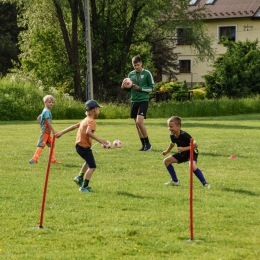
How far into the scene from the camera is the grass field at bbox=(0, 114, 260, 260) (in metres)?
7.89

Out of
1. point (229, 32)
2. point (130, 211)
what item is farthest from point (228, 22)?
point (130, 211)

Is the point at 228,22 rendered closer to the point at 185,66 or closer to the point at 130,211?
the point at 185,66

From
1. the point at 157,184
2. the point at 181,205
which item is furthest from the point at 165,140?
the point at 181,205

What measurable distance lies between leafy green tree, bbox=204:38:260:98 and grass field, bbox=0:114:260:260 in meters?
33.3

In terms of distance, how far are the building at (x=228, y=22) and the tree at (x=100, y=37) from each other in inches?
939

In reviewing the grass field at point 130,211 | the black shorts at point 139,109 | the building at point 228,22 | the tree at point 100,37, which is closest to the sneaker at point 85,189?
the grass field at point 130,211

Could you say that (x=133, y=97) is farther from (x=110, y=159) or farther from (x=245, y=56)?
(x=245, y=56)

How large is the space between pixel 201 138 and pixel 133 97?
3676 mm

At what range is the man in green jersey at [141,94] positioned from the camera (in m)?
17.6

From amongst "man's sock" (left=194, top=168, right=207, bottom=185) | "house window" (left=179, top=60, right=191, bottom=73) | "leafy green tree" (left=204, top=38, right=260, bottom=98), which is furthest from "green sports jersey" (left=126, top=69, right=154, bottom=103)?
"house window" (left=179, top=60, right=191, bottom=73)

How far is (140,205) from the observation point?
10.2 m

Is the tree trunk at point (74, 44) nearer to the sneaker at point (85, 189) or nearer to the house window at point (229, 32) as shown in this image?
the house window at point (229, 32)

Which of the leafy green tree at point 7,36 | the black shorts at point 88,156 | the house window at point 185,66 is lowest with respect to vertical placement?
the black shorts at point 88,156

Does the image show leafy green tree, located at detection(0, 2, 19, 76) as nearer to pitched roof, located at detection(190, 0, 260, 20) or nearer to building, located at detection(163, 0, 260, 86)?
building, located at detection(163, 0, 260, 86)
